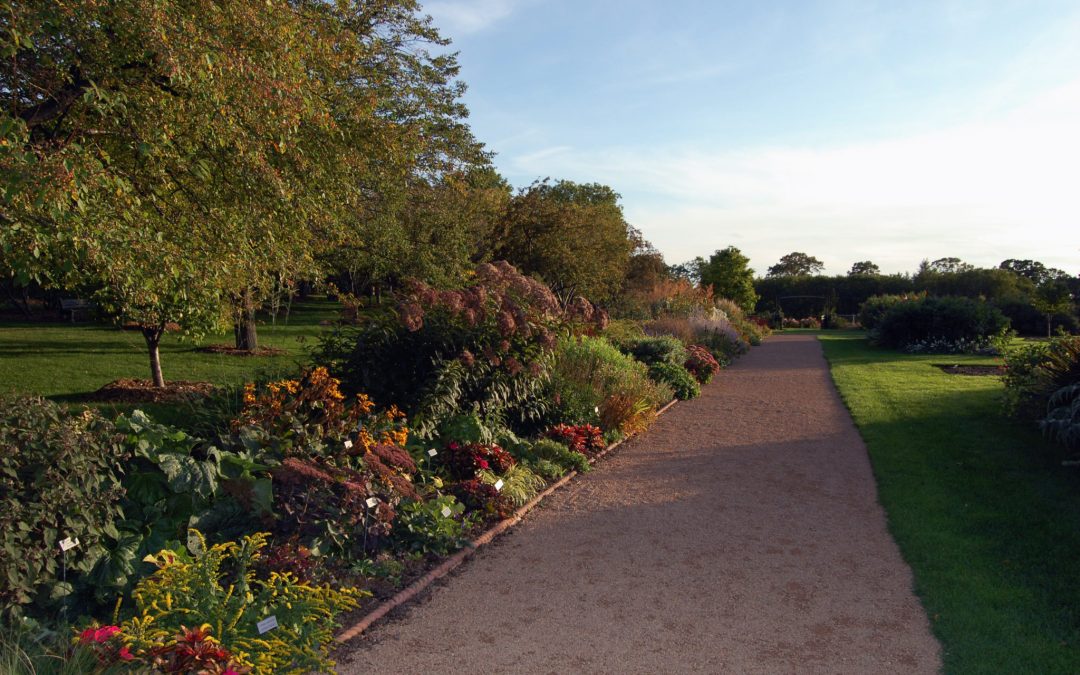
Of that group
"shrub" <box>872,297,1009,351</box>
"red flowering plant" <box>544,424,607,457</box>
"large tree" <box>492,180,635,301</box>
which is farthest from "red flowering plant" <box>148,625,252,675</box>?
"shrub" <box>872,297,1009,351</box>

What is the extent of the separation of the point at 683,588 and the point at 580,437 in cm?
386

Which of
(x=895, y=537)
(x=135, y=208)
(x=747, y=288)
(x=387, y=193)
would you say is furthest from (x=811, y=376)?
(x=747, y=288)

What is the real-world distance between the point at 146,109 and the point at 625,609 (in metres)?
5.61

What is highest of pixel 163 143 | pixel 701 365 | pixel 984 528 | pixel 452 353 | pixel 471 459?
pixel 163 143

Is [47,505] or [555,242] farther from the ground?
[555,242]

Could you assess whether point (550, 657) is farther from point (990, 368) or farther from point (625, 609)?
point (990, 368)

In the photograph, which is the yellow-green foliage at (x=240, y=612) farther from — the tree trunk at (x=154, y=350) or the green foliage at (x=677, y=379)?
the green foliage at (x=677, y=379)

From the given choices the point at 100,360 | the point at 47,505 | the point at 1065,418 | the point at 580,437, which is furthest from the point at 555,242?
the point at 47,505

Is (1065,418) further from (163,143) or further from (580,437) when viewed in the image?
(163,143)

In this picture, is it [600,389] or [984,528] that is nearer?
[984,528]

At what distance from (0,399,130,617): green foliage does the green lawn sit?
4.29 meters

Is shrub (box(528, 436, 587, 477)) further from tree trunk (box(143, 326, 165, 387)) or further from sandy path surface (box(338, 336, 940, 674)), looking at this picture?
tree trunk (box(143, 326, 165, 387))

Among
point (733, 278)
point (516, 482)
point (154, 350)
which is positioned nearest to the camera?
point (516, 482)

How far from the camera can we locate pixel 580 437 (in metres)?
8.76
